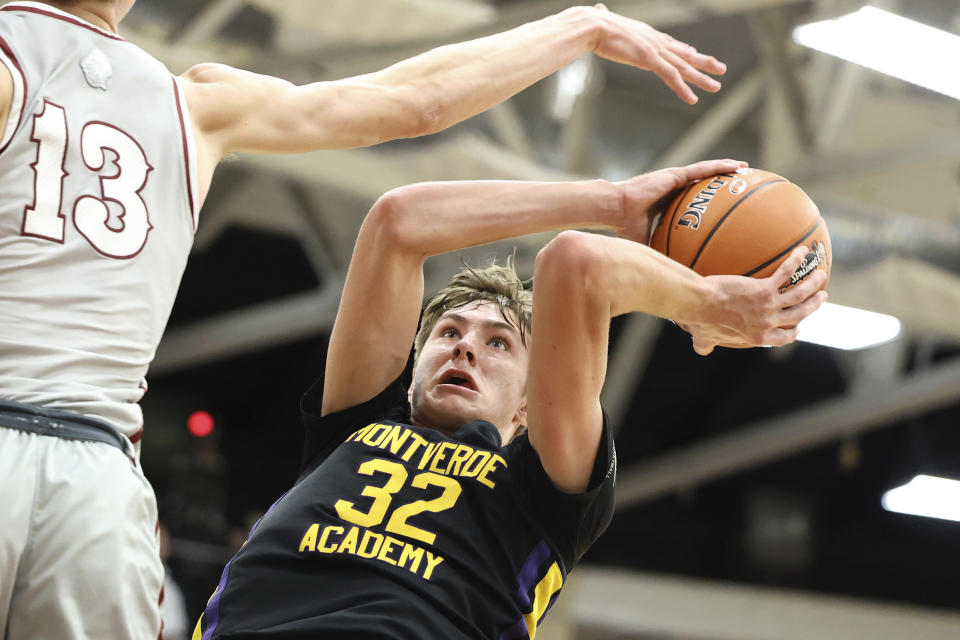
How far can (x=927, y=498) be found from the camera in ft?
45.9

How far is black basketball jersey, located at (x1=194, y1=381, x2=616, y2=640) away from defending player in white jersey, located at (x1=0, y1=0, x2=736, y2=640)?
1.67 feet

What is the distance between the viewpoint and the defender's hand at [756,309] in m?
2.66

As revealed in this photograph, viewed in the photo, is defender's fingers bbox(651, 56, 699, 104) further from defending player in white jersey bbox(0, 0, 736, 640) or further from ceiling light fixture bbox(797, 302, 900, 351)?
ceiling light fixture bbox(797, 302, 900, 351)

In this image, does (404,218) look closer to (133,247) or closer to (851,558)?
(133,247)

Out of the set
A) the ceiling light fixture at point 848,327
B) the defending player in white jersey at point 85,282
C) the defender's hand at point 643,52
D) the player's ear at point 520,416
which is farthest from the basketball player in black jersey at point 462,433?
the ceiling light fixture at point 848,327

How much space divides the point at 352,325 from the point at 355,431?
0.26m

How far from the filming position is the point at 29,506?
6.34ft

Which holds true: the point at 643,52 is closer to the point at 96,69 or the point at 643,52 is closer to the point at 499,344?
the point at 499,344

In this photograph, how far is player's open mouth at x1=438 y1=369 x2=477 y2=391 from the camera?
312cm

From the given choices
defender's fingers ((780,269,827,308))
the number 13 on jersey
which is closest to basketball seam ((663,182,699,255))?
defender's fingers ((780,269,827,308))

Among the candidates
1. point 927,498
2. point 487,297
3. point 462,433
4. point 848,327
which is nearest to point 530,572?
point 462,433

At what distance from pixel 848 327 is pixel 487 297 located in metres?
7.63

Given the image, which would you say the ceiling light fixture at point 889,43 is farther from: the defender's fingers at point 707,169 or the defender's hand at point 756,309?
the defender's hand at point 756,309

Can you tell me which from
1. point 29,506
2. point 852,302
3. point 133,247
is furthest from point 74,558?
point 852,302
